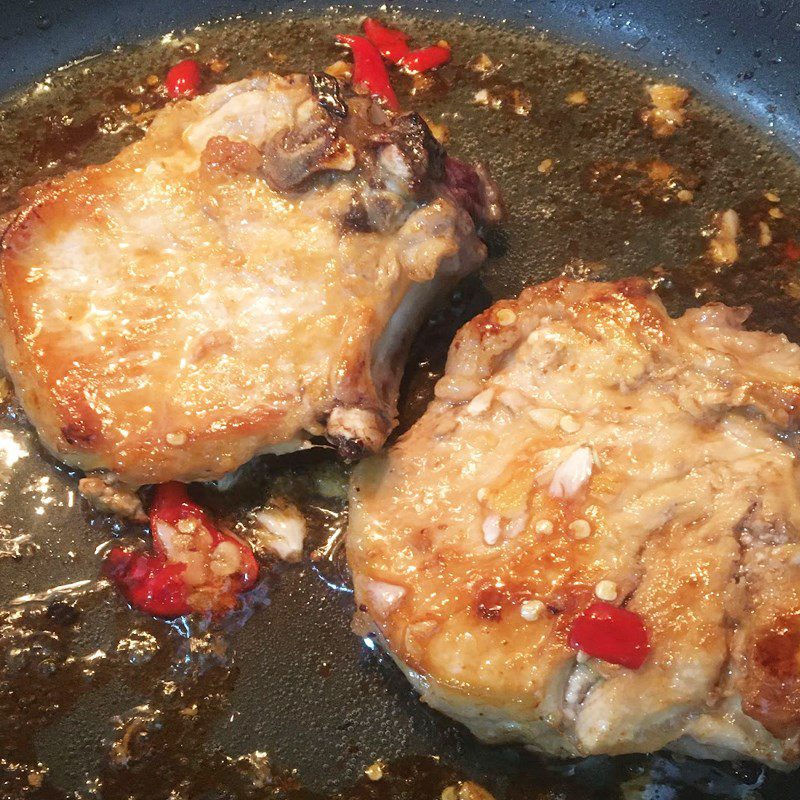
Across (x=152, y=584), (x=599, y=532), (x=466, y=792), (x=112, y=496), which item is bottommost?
(x=466, y=792)

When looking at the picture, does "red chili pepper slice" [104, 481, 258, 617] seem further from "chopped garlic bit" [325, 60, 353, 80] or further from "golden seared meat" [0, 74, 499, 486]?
"chopped garlic bit" [325, 60, 353, 80]

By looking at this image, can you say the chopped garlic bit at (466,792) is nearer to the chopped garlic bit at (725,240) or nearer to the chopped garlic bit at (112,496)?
the chopped garlic bit at (112,496)

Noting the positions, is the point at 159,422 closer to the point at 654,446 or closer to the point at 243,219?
the point at 243,219

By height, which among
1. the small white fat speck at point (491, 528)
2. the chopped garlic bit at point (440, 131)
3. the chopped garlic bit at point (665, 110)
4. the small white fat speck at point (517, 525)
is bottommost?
the small white fat speck at point (491, 528)

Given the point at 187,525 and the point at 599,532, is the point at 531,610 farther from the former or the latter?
the point at 187,525

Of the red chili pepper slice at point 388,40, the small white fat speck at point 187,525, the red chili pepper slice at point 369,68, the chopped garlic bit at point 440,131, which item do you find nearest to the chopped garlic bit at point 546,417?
the small white fat speck at point 187,525

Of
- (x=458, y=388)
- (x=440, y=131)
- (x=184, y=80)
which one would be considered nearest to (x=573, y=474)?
(x=458, y=388)

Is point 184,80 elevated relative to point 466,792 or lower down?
elevated
